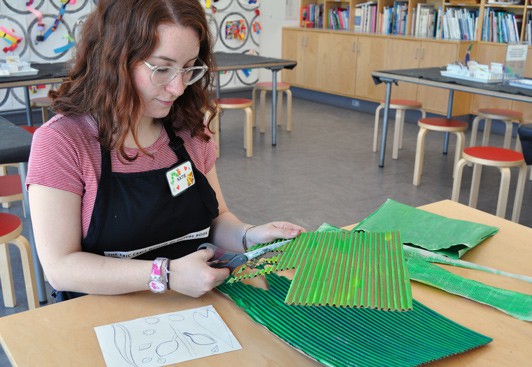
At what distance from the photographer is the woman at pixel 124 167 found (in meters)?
1.09

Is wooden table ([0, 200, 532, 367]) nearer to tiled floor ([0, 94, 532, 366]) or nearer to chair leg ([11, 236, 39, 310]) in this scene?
chair leg ([11, 236, 39, 310])

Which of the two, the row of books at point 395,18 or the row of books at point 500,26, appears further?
the row of books at point 395,18

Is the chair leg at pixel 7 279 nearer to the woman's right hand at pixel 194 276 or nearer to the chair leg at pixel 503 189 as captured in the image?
the woman's right hand at pixel 194 276

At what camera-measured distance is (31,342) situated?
3.01ft

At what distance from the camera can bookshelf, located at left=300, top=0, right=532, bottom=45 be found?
5531 millimetres

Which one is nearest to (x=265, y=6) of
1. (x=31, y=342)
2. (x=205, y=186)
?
(x=205, y=186)

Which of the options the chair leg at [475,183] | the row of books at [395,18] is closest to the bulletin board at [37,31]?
the row of books at [395,18]

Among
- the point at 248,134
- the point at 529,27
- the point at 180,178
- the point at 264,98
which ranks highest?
the point at 529,27

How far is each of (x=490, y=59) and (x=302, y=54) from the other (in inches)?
98.4

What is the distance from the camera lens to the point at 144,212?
1208 mm

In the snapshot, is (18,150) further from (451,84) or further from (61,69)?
(451,84)

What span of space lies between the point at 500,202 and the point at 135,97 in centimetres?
268

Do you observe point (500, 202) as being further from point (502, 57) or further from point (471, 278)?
point (502, 57)

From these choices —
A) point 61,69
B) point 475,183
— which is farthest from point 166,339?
point 61,69
